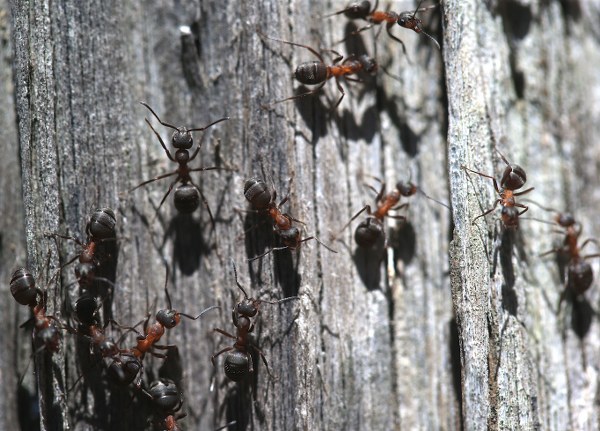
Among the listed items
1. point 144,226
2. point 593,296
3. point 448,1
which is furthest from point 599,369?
point 144,226

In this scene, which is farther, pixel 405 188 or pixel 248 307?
pixel 405 188

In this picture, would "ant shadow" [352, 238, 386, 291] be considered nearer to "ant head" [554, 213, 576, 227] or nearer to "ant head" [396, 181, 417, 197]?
"ant head" [396, 181, 417, 197]

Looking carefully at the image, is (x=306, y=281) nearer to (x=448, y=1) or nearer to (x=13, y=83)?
(x=448, y=1)

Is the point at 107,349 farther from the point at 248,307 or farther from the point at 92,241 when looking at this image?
the point at 248,307

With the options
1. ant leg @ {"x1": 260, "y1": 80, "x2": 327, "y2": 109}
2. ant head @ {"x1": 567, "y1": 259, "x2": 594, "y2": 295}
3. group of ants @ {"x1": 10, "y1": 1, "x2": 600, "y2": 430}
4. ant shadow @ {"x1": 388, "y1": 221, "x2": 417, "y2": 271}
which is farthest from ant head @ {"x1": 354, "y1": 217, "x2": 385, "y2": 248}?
ant head @ {"x1": 567, "y1": 259, "x2": 594, "y2": 295}

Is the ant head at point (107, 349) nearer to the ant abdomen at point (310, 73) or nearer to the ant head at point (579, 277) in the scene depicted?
the ant abdomen at point (310, 73)

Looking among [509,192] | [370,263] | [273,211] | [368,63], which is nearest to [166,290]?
[273,211]
